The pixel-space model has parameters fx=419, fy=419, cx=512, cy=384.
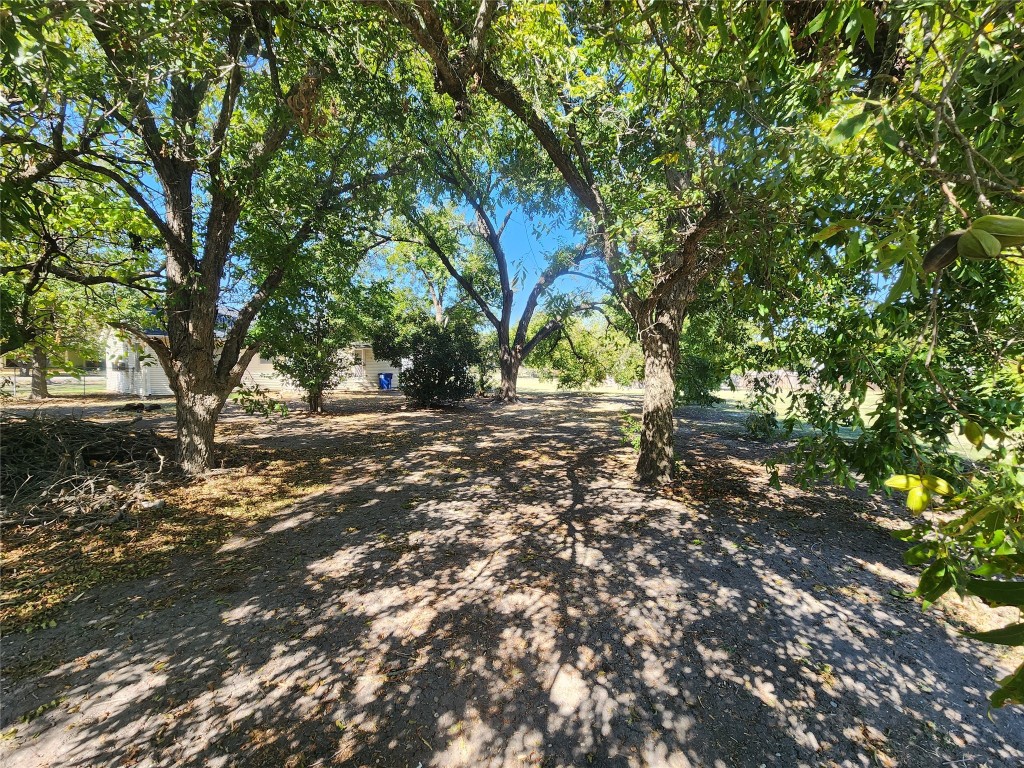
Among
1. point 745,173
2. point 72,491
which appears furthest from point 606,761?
point 72,491

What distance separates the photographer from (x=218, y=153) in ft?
16.9

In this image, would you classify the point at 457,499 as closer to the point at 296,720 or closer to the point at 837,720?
the point at 296,720

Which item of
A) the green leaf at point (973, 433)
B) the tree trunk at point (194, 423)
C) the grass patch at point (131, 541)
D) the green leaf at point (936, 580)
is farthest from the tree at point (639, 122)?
the tree trunk at point (194, 423)

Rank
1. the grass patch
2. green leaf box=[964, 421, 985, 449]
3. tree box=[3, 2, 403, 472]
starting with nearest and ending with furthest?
green leaf box=[964, 421, 985, 449], the grass patch, tree box=[3, 2, 403, 472]

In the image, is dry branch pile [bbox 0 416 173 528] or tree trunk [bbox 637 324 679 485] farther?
tree trunk [bbox 637 324 679 485]

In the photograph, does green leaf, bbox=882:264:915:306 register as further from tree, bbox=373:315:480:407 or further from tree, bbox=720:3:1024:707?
tree, bbox=373:315:480:407

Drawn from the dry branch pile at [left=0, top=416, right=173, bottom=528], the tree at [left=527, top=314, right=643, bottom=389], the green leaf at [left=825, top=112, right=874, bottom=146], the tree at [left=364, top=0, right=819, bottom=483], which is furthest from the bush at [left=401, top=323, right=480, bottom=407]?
the green leaf at [left=825, top=112, right=874, bottom=146]

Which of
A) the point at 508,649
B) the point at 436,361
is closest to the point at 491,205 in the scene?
the point at 436,361

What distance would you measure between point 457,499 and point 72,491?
4559mm

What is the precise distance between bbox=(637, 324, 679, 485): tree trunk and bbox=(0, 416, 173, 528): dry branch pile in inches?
266

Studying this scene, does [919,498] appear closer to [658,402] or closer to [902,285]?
[902,285]

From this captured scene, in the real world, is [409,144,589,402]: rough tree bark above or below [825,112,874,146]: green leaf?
above

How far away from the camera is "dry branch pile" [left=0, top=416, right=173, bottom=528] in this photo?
4793 mm

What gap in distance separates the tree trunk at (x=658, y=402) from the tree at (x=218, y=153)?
494 centimetres
